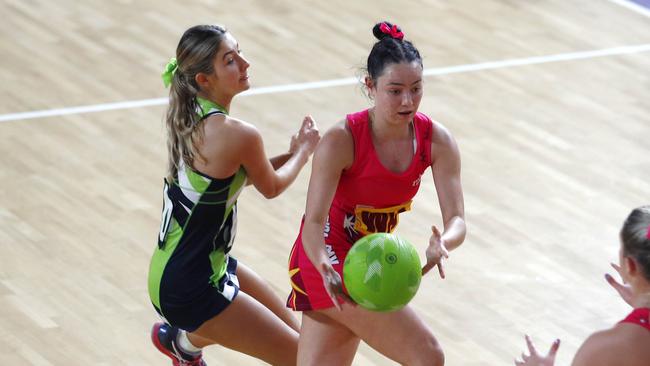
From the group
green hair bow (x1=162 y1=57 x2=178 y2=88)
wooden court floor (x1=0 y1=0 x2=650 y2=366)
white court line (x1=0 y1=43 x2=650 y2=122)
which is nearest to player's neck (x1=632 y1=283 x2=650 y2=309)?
green hair bow (x1=162 y1=57 x2=178 y2=88)

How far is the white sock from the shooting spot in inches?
211

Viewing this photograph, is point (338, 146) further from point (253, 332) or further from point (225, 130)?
point (253, 332)

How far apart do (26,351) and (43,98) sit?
3252 mm

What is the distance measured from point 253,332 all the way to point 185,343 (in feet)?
1.48

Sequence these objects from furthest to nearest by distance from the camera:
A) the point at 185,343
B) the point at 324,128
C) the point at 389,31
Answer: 1. the point at 324,128
2. the point at 185,343
3. the point at 389,31

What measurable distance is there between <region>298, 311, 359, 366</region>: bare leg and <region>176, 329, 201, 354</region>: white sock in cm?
66

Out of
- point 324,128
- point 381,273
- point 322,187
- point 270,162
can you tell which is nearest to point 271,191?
point 270,162

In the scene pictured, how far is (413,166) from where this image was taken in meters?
4.86

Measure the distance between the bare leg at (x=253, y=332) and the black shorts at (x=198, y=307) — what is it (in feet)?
0.08

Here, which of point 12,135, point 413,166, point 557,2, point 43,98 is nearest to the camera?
point 413,166

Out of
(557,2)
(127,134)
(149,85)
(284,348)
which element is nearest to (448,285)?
(284,348)

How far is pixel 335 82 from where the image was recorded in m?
9.56

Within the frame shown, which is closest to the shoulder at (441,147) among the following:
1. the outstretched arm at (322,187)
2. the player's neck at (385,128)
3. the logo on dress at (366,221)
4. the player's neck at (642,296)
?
the player's neck at (385,128)

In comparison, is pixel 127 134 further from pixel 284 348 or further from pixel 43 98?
pixel 284 348
